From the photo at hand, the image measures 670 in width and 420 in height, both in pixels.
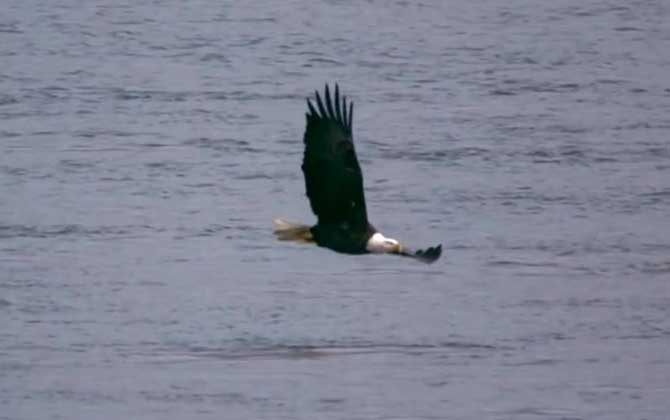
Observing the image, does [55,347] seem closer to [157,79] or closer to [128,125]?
[128,125]

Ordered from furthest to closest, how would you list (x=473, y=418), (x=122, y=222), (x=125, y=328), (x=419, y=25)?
(x=419, y=25) → (x=122, y=222) → (x=125, y=328) → (x=473, y=418)

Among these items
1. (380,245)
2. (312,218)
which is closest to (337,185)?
(380,245)

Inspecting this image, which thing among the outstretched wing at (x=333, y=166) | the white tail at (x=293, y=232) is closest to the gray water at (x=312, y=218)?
the white tail at (x=293, y=232)

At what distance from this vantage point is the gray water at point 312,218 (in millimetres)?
7391

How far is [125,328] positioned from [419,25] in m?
3.44

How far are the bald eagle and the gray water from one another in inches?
15.7

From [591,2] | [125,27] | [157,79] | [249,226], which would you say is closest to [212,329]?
[249,226]

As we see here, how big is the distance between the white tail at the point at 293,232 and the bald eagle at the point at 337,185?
12 centimetres

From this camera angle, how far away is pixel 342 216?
288 inches

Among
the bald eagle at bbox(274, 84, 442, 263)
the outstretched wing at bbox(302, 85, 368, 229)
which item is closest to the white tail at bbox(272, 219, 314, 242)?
the bald eagle at bbox(274, 84, 442, 263)

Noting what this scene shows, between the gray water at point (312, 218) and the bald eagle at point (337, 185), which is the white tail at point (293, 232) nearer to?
the bald eagle at point (337, 185)

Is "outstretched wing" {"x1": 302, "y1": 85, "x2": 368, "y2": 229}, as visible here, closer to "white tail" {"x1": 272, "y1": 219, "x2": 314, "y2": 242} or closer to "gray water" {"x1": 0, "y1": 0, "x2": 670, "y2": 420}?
"white tail" {"x1": 272, "y1": 219, "x2": 314, "y2": 242}

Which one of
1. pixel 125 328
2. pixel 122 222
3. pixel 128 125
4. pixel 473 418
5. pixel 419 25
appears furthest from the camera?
pixel 419 25

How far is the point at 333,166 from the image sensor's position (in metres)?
7.14
